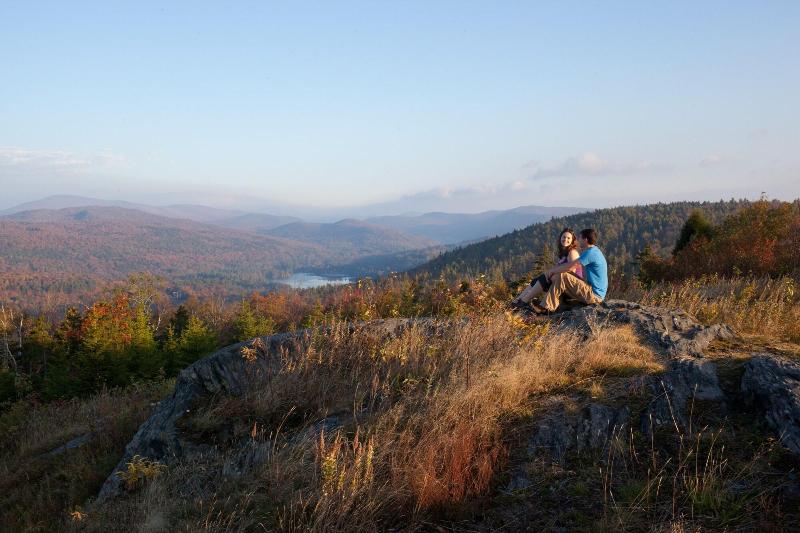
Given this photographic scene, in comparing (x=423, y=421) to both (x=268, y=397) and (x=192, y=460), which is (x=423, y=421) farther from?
(x=192, y=460)

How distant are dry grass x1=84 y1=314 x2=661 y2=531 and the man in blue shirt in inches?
73.2

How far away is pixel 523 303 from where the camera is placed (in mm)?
7621

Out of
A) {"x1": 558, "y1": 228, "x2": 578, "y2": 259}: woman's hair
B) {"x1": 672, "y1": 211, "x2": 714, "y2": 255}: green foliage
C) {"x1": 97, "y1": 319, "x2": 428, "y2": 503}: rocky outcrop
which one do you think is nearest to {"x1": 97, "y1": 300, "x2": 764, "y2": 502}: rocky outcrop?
{"x1": 97, "y1": 319, "x2": 428, "y2": 503}: rocky outcrop

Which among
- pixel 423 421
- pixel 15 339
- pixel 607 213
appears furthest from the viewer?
pixel 607 213

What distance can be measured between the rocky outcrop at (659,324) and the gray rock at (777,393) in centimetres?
135

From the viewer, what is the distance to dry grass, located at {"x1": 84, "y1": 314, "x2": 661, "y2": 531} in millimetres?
2887

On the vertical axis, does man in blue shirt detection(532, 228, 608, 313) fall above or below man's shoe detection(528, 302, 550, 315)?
above

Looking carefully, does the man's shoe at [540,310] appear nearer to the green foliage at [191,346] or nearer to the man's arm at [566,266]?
the man's arm at [566,266]

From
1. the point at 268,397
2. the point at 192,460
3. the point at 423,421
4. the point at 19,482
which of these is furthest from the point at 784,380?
the point at 19,482

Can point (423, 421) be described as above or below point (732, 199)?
below

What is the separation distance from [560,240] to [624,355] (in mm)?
3521

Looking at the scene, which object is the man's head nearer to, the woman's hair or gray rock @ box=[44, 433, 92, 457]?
the woman's hair

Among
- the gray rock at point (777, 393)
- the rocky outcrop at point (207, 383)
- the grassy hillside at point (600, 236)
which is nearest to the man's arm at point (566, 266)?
the rocky outcrop at point (207, 383)

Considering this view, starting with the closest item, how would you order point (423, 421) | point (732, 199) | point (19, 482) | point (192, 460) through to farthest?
point (423, 421) → point (192, 460) → point (19, 482) → point (732, 199)
